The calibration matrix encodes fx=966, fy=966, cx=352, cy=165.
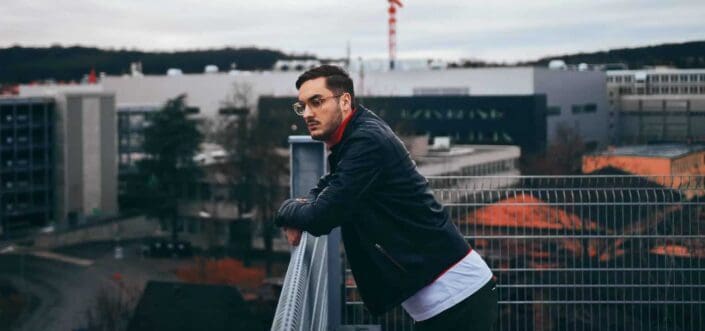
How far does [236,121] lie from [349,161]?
25.3 metres

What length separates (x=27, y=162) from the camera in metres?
28.7

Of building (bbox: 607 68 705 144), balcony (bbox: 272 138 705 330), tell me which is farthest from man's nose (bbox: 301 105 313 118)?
building (bbox: 607 68 705 144)

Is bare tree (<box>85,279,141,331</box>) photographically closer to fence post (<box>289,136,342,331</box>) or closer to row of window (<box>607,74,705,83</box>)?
fence post (<box>289,136,342,331</box>)

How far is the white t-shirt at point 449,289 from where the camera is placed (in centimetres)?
204

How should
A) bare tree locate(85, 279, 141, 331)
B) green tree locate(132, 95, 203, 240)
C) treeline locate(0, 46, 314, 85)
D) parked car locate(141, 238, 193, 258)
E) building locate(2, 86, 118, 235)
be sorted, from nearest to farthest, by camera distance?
bare tree locate(85, 279, 141, 331)
parked car locate(141, 238, 193, 258)
green tree locate(132, 95, 203, 240)
building locate(2, 86, 118, 235)
treeline locate(0, 46, 314, 85)

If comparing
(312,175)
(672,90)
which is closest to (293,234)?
(312,175)

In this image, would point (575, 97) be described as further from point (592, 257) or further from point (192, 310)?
point (592, 257)

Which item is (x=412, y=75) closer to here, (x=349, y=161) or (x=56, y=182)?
(x=56, y=182)

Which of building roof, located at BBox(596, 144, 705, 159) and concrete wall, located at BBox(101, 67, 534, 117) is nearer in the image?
building roof, located at BBox(596, 144, 705, 159)

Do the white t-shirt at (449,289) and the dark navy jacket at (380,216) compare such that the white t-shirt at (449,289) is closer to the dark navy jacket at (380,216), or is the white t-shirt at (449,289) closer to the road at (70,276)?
the dark navy jacket at (380,216)

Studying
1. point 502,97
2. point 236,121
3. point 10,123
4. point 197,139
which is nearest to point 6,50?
point 10,123

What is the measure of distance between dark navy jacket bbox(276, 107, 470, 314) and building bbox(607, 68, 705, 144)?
15.2m

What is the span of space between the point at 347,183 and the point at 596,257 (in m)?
2.28

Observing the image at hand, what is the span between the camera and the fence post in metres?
3.45
